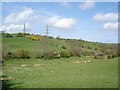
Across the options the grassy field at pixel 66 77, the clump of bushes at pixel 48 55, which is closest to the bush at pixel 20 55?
the clump of bushes at pixel 48 55

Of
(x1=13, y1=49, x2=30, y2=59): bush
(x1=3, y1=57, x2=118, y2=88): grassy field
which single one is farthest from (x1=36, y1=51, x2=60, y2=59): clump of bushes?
(x1=3, y1=57, x2=118, y2=88): grassy field

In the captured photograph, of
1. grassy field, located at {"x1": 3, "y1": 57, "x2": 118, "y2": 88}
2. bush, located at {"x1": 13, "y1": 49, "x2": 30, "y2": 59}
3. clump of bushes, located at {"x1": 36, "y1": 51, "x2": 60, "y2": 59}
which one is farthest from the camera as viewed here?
clump of bushes, located at {"x1": 36, "y1": 51, "x2": 60, "y2": 59}

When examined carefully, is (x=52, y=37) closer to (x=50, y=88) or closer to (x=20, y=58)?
(x=20, y=58)

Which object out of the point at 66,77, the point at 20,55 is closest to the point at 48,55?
the point at 20,55

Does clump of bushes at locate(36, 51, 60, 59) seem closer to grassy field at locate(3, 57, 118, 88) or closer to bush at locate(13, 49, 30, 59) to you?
bush at locate(13, 49, 30, 59)

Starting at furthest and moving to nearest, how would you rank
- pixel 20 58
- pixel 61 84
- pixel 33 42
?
pixel 33 42
pixel 20 58
pixel 61 84

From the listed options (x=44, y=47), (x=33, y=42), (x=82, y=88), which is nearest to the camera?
(x=82, y=88)

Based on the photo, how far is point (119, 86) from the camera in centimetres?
2088

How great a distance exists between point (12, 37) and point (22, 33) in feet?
34.0

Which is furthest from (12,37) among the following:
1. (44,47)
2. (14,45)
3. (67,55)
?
(67,55)

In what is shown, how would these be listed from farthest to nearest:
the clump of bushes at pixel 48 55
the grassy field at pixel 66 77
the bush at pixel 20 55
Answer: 1. the clump of bushes at pixel 48 55
2. the bush at pixel 20 55
3. the grassy field at pixel 66 77

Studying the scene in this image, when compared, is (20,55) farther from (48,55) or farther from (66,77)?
(66,77)

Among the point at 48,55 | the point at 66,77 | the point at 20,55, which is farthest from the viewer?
the point at 48,55

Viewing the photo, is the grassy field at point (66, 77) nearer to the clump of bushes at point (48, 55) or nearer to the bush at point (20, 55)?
the bush at point (20, 55)
